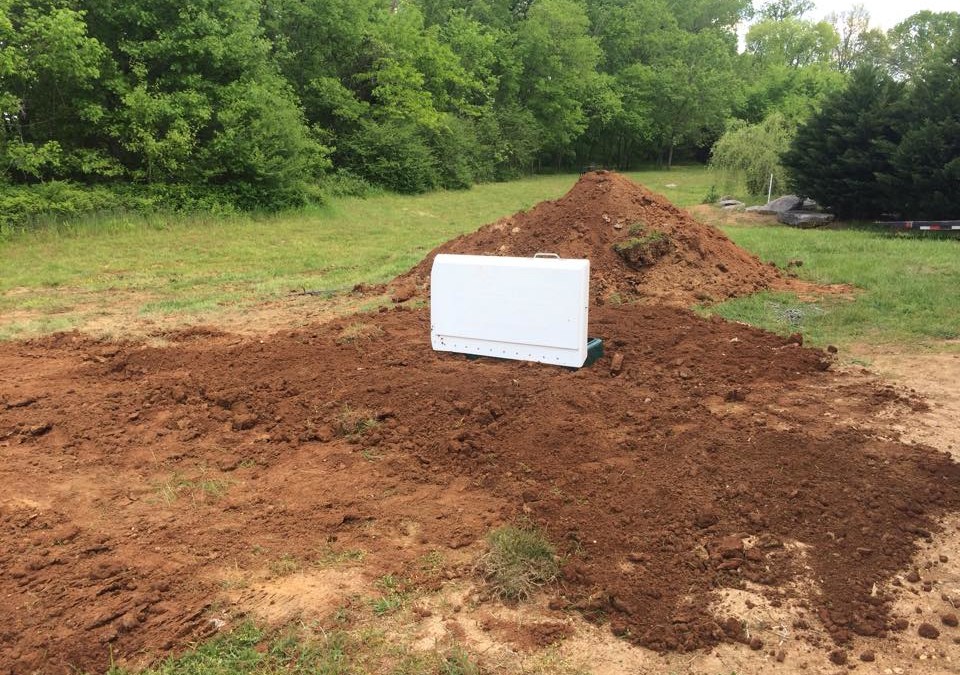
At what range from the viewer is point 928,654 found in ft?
8.58

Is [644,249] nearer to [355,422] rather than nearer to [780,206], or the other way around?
[355,422]

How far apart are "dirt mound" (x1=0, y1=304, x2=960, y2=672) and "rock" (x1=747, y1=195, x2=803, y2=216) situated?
1376cm

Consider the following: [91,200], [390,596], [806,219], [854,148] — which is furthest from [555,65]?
[390,596]

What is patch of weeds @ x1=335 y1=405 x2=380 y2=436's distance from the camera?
15.5 ft

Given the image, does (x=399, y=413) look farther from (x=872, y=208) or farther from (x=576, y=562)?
(x=872, y=208)

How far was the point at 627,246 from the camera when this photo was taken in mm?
9297

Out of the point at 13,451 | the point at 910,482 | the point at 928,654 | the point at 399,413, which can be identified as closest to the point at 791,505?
the point at 910,482

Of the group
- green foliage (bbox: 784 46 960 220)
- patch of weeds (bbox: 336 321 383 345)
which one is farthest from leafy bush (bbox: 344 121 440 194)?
patch of weeds (bbox: 336 321 383 345)

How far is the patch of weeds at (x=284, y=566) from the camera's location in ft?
10.6

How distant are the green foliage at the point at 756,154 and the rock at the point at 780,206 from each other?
7.43 feet

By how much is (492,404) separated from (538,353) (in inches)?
29.7

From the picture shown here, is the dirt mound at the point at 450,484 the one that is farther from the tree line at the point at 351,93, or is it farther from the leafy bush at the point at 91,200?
the tree line at the point at 351,93

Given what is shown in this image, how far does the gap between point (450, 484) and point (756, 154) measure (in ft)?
67.4

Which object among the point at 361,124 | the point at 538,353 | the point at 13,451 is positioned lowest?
the point at 13,451
